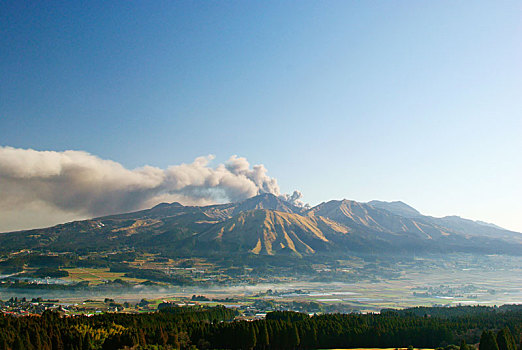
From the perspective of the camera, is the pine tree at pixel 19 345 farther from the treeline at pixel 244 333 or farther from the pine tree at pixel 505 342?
the pine tree at pixel 505 342

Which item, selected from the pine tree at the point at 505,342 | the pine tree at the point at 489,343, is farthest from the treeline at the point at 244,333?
the pine tree at the point at 505,342

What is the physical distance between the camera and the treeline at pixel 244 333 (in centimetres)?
7838

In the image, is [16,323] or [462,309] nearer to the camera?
[16,323]

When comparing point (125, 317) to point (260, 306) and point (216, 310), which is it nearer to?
point (216, 310)

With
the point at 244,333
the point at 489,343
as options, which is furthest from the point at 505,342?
the point at 244,333

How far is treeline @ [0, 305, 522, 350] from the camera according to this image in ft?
257

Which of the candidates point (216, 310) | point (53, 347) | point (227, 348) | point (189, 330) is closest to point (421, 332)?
point (227, 348)

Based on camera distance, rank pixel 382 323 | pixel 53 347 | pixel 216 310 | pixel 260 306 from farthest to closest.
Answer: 1. pixel 260 306
2. pixel 216 310
3. pixel 382 323
4. pixel 53 347

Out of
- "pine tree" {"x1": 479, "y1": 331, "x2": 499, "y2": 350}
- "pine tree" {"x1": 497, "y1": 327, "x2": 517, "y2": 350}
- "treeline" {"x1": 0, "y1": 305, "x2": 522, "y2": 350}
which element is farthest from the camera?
"treeline" {"x1": 0, "y1": 305, "x2": 522, "y2": 350}

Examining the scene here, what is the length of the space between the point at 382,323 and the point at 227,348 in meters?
39.2

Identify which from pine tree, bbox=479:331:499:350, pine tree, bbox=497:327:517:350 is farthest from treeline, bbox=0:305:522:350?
pine tree, bbox=497:327:517:350

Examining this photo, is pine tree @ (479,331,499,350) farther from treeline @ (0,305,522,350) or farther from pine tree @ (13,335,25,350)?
pine tree @ (13,335,25,350)

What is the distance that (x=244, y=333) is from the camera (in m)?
91.1

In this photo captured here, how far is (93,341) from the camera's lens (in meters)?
79.9
